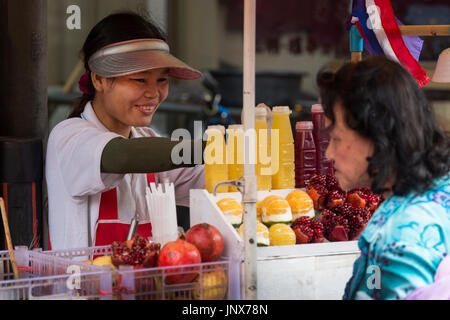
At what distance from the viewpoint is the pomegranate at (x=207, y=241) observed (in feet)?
7.18

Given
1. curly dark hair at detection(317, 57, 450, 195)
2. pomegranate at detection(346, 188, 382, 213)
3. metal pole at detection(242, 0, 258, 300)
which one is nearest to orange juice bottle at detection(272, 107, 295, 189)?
pomegranate at detection(346, 188, 382, 213)

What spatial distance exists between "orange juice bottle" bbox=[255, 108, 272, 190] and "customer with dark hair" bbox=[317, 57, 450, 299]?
24.9 inches

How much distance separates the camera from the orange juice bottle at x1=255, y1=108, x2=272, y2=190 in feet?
8.43

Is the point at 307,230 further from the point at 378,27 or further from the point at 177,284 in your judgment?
the point at 378,27

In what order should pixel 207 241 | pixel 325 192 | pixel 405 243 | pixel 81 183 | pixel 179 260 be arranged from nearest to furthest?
pixel 405 243 → pixel 179 260 → pixel 207 241 → pixel 325 192 → pixel 81 183

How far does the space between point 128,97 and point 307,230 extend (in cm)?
121

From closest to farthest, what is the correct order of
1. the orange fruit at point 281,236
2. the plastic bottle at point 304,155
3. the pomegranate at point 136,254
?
the pomegranate at point 136,254
the orange fruit at point 281,236
the plastic bottle at point 304,155

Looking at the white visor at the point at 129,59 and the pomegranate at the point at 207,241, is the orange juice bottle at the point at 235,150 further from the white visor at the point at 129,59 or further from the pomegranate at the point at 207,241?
the white visor at the point at 129,59

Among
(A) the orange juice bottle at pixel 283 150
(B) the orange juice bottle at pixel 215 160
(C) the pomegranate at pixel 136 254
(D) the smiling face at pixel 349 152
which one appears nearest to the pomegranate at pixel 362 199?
(A) the orange juice bottle at pixel 283 150

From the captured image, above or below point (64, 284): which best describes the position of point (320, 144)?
above

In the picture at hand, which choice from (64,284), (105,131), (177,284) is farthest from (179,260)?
(105,131)

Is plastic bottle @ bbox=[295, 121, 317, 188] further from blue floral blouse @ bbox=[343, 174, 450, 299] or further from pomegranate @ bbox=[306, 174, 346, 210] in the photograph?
blue floral blouse @ bbox=[343, 174, 450, 299]

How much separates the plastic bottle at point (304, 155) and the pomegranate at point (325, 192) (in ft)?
0.24

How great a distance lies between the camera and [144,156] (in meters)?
2.85
